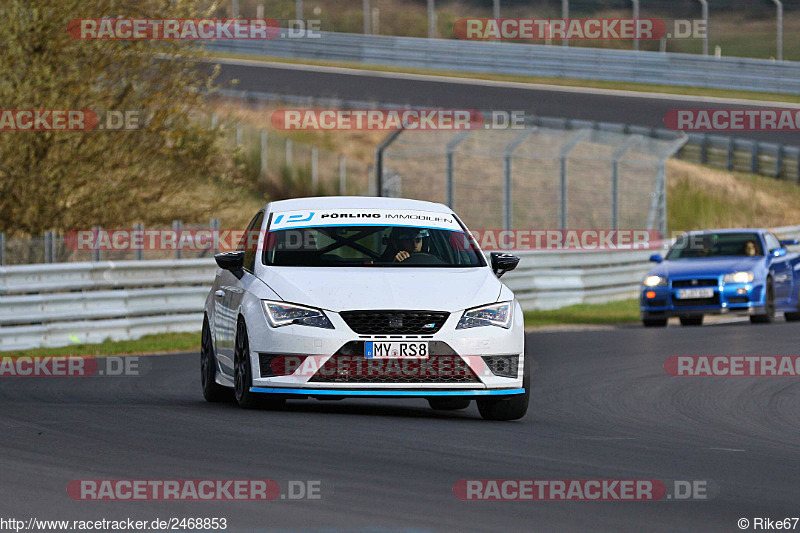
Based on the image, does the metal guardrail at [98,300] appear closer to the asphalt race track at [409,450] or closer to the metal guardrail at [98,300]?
the metal guardrail at [98,300]

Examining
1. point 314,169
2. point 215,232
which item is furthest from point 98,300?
point 314,169

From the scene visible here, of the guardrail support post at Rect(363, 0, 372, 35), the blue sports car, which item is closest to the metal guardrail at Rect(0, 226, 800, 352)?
the blue sports car

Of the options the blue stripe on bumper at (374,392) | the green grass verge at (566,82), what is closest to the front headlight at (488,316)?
the blue stripe on bumper at (374,392)

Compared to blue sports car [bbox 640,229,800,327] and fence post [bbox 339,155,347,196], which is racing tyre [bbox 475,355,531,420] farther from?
fence post [bbox 339,155,347,196]

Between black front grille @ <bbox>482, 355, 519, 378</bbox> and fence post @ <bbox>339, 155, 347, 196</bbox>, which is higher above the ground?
black front grille @ <bbox>482, 355, 519, 378</bbox>

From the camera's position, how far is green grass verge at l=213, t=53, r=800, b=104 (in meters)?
40.6

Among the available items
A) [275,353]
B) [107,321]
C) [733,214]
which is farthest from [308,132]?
[275,353]

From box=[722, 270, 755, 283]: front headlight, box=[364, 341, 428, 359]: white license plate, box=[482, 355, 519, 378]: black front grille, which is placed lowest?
box=[722, 270, 755, 283]: front headlight

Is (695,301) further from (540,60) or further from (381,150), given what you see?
(540,60)

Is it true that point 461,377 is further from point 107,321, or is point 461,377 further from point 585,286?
point 585,286

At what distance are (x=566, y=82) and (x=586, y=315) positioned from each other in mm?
21224

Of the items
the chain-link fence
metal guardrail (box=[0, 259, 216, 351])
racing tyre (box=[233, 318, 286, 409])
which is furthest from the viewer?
the chain-link fence

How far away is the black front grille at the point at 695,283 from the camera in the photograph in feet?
68.3

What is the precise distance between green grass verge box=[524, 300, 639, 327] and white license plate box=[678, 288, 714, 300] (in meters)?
2.22
